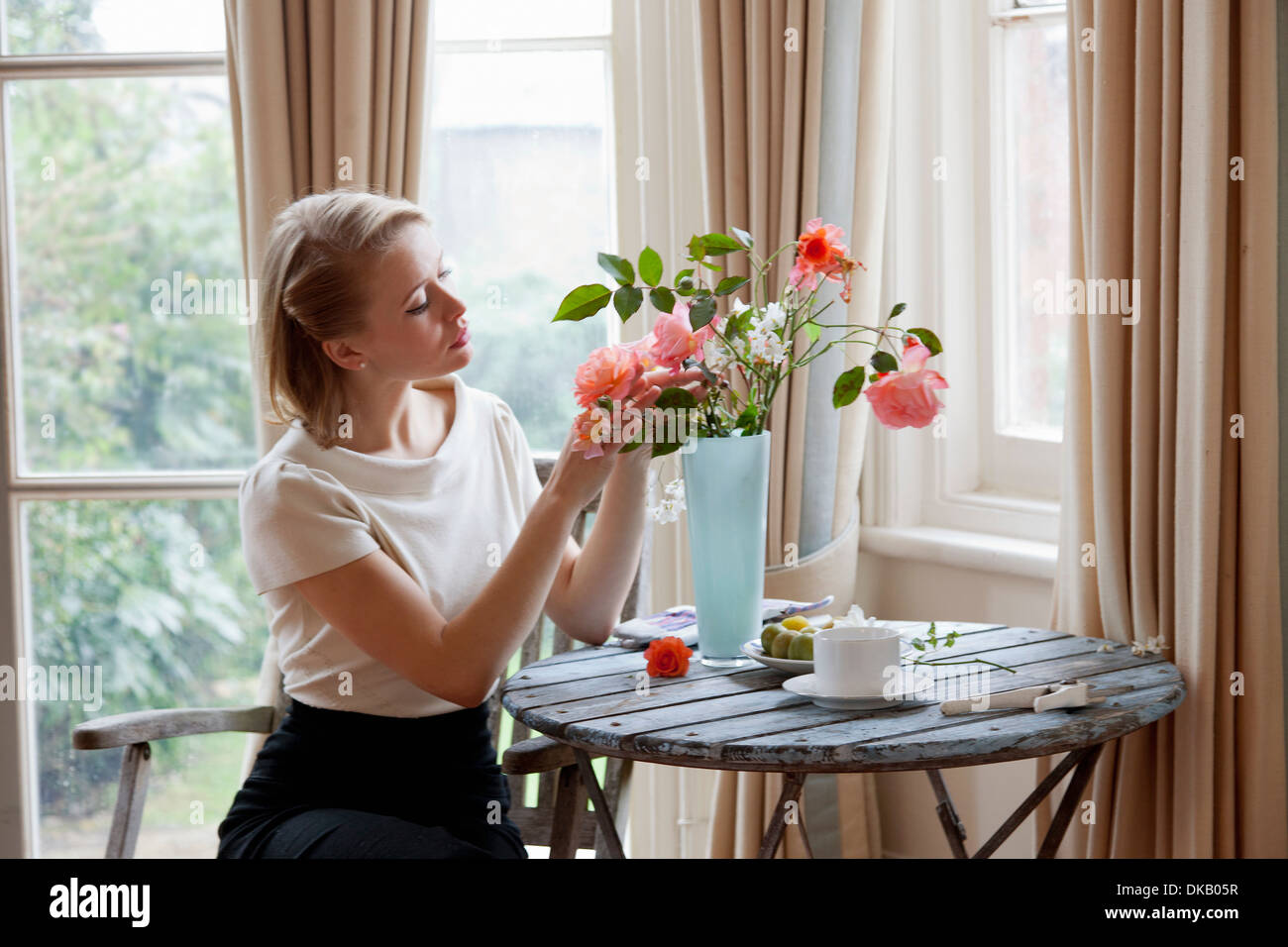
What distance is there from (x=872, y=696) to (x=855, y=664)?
4 centimetres

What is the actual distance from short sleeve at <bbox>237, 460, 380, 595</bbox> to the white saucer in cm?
60

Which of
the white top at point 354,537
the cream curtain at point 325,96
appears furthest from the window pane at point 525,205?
the white top at point 354,537

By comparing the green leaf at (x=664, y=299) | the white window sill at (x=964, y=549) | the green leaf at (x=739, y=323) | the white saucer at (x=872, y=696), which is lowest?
the white saucer at (x=872, y=696)

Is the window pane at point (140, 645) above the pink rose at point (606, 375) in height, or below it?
below

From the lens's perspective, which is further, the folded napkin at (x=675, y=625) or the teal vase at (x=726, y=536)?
the folded napkin at (x=675, y=625)

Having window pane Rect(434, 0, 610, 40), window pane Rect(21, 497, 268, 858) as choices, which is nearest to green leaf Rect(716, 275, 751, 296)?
window pane Rect(434, 0, 610, 40)

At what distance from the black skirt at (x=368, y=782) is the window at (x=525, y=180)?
1.01 m

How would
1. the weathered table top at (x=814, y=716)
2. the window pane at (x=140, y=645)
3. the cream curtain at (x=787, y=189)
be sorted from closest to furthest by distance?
the weathered table top at (x=814, y=716), the cream curtain at (x=787, y=189), the window pane at (x=140, y=645)

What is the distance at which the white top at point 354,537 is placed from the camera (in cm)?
182

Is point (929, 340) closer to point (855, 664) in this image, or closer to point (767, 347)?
point (767, 347)

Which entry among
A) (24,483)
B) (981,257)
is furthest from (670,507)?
(24,483)

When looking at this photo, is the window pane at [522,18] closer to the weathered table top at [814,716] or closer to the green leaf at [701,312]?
the green leaf at [701,312]
